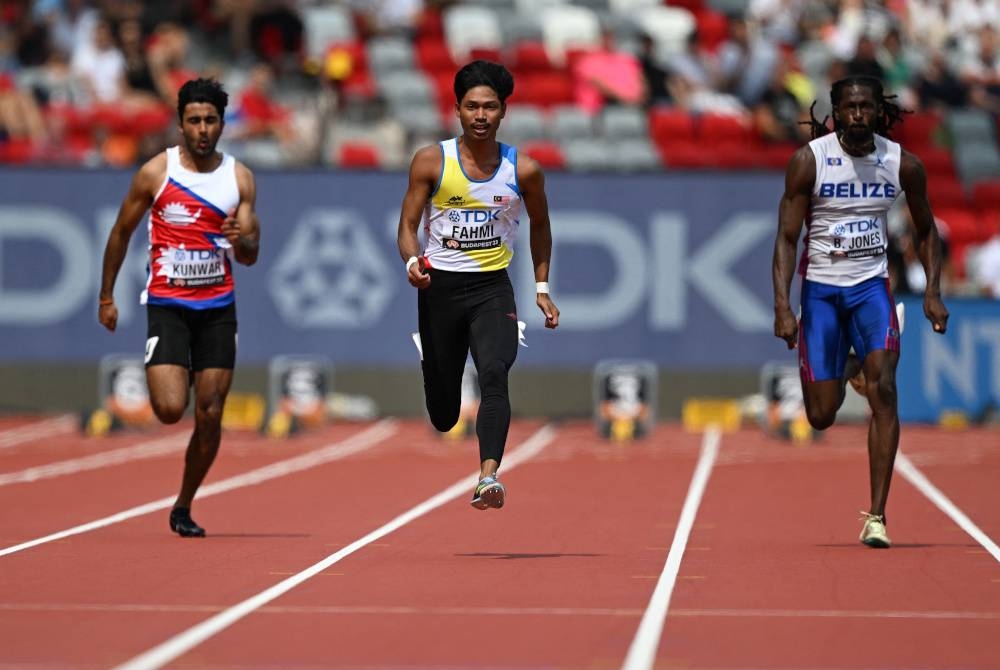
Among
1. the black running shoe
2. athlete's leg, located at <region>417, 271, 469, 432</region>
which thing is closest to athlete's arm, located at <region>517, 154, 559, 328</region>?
athlete's leg, located at <region>417, 271, 469, 432</region>

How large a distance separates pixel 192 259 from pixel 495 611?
12.0ft

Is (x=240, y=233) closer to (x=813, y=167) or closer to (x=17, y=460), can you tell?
(x=813, y=167)

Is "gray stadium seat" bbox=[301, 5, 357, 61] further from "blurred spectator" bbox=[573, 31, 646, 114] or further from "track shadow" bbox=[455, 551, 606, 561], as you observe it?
"track shadow" bbox=[455, 551, 606, 561]

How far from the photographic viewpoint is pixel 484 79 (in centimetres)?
980

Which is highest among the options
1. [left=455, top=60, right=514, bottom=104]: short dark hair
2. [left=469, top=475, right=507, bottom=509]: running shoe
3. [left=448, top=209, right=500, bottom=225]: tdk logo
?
[left=455, top=60, right=514, bottom=104]: short dark hair

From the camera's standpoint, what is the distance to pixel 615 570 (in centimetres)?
913

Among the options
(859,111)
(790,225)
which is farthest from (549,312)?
(859,111)

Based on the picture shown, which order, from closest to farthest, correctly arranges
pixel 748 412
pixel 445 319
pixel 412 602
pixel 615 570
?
1. pixel 412 602
2. pixel 615 570
3. pixel 445 319
4. pixel 748 412

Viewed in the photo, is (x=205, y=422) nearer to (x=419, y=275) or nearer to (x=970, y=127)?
(x=419, y=275)

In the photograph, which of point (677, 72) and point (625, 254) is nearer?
point (625, 254)

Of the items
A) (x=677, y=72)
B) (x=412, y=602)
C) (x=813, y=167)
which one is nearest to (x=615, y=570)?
A: (x=412, y=602)

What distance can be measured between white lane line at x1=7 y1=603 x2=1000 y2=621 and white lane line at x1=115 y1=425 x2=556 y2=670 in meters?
0.17

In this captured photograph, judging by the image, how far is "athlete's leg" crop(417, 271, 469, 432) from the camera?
32.8 ft

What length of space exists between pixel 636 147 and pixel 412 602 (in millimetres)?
14995
